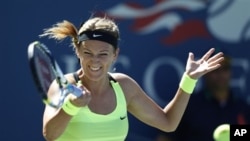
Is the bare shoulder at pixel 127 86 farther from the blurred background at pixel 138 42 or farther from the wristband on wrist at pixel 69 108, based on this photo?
the blurred background at pixel 138 42

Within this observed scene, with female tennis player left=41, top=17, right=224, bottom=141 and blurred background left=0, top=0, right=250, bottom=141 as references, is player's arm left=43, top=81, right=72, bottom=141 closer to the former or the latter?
female tennis player left=41, top=17, right=224, bottom=141

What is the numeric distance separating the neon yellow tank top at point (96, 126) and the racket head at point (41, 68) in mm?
249

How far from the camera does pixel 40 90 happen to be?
3.07 metres

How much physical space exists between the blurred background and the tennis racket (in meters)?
2.60

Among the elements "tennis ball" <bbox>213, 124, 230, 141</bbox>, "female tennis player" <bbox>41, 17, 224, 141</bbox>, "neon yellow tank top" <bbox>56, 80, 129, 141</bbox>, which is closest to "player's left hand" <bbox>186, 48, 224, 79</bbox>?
"female tennis player" <bbox>41, 17, 224, 141</bbox>

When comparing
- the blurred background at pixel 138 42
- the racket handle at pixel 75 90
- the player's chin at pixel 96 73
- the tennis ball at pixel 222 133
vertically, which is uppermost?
the racket handle at pixel 75 90

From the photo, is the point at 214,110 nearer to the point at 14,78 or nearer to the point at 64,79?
the point at 14,78

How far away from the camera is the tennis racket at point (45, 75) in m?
3.09

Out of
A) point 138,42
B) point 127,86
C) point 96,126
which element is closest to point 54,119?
point 96,126

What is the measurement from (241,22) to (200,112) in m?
0.78

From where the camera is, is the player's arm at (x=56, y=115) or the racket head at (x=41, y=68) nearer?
the racket head at (x=41, y=68)

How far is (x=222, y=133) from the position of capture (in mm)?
5637

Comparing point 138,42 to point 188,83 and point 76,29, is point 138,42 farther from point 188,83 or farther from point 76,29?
point 76,29

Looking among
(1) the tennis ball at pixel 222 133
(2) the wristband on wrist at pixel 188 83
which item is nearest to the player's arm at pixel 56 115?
(2) the wristband on wrist at pixel 188 83
